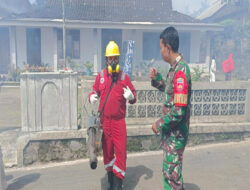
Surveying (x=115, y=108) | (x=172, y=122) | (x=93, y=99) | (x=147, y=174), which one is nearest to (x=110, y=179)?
(x=147, y=174)

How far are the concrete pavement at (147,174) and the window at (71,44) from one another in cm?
1166

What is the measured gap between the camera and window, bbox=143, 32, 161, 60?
16.2 metres

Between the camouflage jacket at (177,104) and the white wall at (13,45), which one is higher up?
the white wall at (13,45)

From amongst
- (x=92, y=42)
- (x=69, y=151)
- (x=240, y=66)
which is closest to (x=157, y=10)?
(x=92, y=42)

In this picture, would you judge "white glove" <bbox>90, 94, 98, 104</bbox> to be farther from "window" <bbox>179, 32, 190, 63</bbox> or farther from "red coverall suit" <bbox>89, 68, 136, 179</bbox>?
"window" <bbox>179, 32, 190, 63</bbox>

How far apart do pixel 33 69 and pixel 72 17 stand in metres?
3.53

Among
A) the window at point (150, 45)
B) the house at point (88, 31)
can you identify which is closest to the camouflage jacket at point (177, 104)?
the house at point (88, 31)

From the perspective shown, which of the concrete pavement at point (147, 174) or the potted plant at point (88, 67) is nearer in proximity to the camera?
the concrete pavement at point (147, 174)

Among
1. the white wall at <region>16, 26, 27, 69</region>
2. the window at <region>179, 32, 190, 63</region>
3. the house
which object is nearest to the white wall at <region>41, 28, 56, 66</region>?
the house

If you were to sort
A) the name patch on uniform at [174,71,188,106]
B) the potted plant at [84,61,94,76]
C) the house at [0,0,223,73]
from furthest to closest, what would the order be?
the house at [0,0,223,73]
the potted plant at [84,61,94,76]
the name patch on uniform at [174,71,188,106]

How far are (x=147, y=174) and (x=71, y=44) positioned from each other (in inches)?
495

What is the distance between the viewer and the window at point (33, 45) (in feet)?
51.0

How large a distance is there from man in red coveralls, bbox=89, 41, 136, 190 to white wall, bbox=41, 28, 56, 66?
493 inches

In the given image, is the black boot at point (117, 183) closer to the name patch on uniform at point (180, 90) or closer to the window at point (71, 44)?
the name patch on uniform at point (180, 90)
